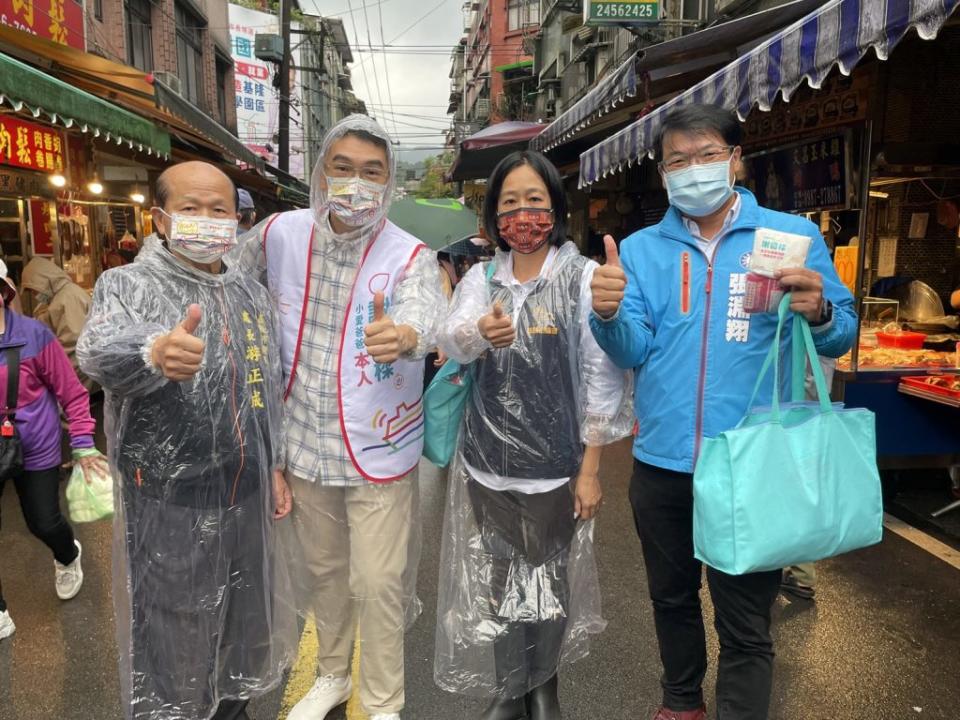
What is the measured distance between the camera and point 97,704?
260 centimetres

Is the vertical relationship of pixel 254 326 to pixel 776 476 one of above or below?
above

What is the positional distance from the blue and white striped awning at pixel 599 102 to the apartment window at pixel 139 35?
10.2m

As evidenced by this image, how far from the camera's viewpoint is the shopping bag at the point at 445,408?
7.64 ft

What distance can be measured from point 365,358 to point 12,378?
5.73 feet

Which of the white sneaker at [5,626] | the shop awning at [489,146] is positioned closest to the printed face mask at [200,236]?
the white sneaker at [5,626]

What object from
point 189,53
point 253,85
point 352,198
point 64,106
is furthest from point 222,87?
point 352,198

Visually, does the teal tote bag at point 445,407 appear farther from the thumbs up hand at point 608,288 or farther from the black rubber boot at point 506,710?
the black rubber boot at point 506,710

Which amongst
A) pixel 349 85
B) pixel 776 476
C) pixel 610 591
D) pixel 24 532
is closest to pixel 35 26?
pixel 24 532

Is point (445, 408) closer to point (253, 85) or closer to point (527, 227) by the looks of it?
point (527, 227)

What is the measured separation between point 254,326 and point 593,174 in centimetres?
456

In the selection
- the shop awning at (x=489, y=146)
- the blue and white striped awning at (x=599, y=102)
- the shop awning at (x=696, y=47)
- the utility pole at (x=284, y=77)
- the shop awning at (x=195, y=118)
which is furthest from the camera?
the utility pole at (x=284, y=77)

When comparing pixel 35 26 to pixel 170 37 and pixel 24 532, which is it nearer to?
pixel 24 532

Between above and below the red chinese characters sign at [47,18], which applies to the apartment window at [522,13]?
above

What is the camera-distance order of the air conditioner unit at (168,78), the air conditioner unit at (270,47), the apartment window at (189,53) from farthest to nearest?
the air conditioner unit at (270,47), the apartment window at (189,53), the air conditioner unit at (168,78)
